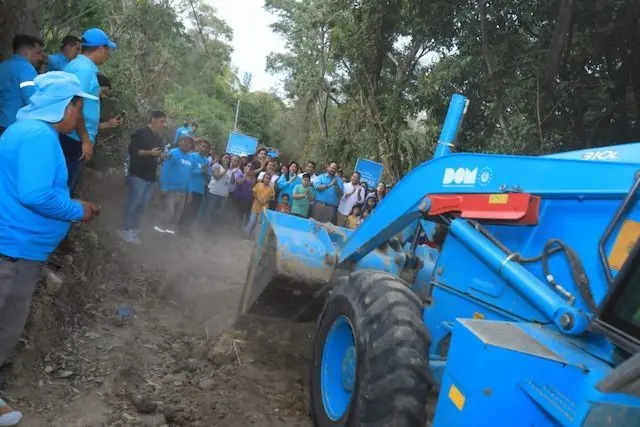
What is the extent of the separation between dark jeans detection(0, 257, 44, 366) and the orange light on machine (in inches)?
90.1

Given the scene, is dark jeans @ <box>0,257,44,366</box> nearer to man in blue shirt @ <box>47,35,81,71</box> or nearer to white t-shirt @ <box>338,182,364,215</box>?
man in blue shirt @ <box>47,35,81,71</box>

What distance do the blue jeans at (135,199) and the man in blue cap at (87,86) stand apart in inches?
85.9

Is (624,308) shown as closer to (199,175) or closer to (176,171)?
(176,171)

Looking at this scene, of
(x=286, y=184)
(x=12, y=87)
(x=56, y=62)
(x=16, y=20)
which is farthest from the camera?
(x=286, y=184)

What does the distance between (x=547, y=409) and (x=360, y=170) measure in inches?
574

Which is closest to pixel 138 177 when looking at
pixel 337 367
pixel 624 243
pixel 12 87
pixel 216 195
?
A: pixel 12 87

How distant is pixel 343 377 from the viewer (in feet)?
11.6

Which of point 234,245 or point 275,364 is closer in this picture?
point 275,364

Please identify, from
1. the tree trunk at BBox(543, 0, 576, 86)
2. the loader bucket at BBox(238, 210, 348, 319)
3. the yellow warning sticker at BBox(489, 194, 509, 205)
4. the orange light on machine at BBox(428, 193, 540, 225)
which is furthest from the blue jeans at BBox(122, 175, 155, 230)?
the tree trunk at BBox(543, 0, 576, 86)

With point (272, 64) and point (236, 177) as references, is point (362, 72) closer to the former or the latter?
point (236, 177)

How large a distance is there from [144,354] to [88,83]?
225 cm

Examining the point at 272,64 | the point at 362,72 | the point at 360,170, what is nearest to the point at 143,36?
the point at 360,170

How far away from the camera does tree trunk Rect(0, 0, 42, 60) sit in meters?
5.45

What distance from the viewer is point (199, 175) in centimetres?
959
